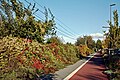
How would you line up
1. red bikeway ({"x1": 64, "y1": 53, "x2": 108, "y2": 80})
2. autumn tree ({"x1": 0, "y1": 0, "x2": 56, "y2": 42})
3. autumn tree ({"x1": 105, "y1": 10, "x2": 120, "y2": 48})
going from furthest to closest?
autumn tree ({"x1": 105, "y1": 10, "x2": 120, "y2": 48}) → autumn tree ({"x1": 0, "y1": 0, "x2": 56, "y2": 42}) → red bikeway ({"x1": 64, "y1": 53, "x2": 108, "y2": 80})

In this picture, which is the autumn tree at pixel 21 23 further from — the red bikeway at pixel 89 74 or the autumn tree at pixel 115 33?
the autumn tree at pixel 115 33

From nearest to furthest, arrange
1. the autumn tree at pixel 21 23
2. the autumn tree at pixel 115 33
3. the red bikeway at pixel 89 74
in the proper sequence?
the red bikeway at pixel 89 74 < the autumn tree at pixel 21 23 < the autumn tree at pixel 115 33

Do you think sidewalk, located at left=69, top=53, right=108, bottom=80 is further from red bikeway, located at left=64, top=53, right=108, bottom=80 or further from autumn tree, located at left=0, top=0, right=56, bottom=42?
autumn tree, located at left=0, top=0, right=56, bottom=42

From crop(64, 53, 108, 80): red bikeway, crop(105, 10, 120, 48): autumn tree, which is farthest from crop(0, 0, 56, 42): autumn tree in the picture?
crop(105, 10, 120, 48): autumn tree

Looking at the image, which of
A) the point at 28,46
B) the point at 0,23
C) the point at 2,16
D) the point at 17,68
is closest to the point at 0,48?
the point at 17,68

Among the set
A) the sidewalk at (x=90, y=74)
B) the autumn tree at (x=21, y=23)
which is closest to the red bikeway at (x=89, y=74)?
the sidewalk at (x=90, y=74)

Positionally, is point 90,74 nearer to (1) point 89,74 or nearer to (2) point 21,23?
(1) point 89,74

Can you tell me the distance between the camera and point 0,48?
13008 mm

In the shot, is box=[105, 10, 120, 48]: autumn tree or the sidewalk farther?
box=[105, 10, 120, 48]: autumn tree

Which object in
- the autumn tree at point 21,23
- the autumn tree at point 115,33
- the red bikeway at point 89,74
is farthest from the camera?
the autumn tree at point 115,33

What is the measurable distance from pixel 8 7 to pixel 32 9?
2.15 metres

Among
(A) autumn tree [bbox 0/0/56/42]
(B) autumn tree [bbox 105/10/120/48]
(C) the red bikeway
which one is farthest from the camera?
(B) autumn tree [bbox 105/10/120/48]

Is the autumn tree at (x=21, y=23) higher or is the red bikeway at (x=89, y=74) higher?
the autumn tree at (x=21, y=23)

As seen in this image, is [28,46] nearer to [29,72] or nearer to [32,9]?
[29,72]
